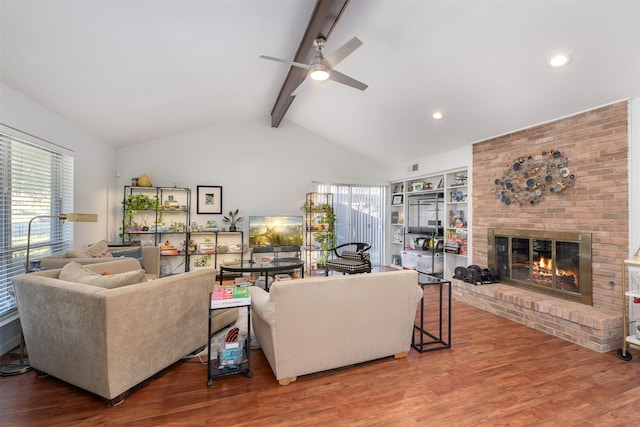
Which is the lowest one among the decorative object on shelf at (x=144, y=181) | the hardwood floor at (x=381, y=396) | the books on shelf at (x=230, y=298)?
the hardwood floor at (x=381, y=396)

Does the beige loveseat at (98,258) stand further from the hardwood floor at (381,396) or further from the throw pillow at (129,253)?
the hardwood floor at (381,396)

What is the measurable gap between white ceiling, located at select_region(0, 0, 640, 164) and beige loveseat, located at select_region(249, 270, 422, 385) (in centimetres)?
238

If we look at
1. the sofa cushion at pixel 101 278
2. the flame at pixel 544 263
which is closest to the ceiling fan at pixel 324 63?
the sofa cushion at pixel 101 278

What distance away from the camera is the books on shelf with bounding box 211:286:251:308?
223 centimetres

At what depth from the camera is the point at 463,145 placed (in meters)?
4.98

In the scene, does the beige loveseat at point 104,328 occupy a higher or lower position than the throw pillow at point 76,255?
lower

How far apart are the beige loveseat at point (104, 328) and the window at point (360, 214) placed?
15.6ft

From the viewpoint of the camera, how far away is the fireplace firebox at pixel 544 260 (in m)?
3.35

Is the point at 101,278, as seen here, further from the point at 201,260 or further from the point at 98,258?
the point at 201,260

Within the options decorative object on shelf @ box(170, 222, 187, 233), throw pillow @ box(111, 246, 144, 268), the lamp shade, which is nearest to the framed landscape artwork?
decorative object on shelf @ box(170, 222, 187, 233)

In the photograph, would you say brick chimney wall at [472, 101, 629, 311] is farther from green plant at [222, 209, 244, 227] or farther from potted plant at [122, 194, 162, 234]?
potted plant at [122, 194, 162, 234]

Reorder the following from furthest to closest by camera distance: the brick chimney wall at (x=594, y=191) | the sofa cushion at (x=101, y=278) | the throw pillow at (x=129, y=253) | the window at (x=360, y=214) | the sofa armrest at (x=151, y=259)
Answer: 1. the window at (x=360, y=214)
2. the sofa armrest at (x=151, y=259)
3. the throw pillow at (x=129, y=253)
4. the brick chimney wall at (x=594, y=191)
5. the sofa cushion at (x=101, y=278)

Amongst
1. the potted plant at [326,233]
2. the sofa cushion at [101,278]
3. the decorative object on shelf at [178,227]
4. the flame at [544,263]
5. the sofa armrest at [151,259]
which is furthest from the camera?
the potted plant at [326,233]

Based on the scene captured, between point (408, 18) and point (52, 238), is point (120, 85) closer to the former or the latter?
point (52, 238)
